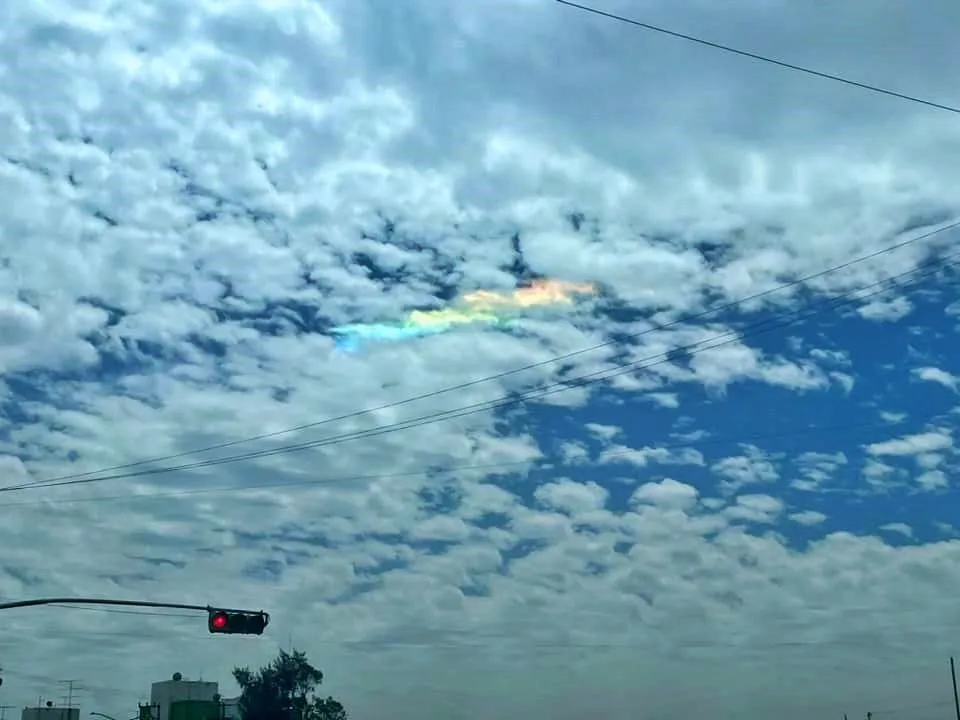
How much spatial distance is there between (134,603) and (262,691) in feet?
357

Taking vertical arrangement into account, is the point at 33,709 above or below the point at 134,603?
above

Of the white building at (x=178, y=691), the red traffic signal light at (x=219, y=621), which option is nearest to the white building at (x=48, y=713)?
the white building at (x=178, y=691)

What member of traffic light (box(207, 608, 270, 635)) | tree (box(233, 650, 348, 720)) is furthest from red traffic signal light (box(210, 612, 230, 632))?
tree (box(233, 650, 348, 720))

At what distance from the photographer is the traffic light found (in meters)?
29.9

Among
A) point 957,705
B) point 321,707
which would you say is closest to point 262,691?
point 321,707

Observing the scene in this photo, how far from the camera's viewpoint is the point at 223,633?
29.9m

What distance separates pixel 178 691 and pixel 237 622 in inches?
4727

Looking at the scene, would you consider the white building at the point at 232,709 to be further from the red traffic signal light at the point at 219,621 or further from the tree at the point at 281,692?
the red traffic signal light at the point at 219,621

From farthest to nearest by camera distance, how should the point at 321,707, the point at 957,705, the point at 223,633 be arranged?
1. the point at 321,707
2. the point at 957,705
3. the point at 223,633

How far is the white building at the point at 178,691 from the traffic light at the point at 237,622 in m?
115

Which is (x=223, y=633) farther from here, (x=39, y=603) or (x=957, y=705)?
(x=957, y=705)

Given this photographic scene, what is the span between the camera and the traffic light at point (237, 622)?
29.9m

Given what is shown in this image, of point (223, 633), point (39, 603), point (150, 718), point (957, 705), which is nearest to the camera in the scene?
point (39, 603)

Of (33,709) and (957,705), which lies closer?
(957,705)
